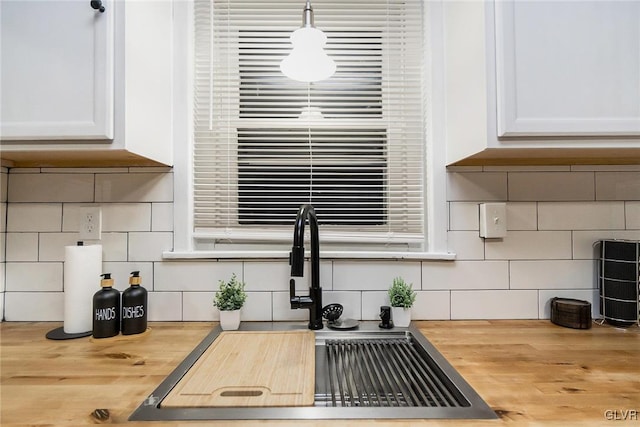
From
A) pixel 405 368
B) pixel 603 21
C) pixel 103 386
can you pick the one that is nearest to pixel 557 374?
pixel 405 368

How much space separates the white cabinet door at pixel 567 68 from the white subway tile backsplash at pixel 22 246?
162 centimetres

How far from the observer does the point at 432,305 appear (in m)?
1.24

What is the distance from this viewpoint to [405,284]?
3.92 feet

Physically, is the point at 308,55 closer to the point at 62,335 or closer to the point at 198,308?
the point at 198,308

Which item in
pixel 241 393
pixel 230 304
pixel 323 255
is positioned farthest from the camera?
pixel 323 255

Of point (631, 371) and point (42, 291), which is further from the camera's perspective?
point (42, 291)

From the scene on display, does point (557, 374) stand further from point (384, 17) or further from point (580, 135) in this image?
point (384, 17)

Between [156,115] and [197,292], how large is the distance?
64cm

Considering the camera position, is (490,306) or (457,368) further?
(490,306)

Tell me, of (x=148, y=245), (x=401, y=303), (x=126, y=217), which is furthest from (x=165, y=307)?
(x=401, y=303)

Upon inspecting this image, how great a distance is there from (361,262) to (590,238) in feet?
2.80

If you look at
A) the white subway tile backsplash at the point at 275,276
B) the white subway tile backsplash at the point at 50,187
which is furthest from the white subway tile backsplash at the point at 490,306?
the white subway tile backsplash at the point at 50,187

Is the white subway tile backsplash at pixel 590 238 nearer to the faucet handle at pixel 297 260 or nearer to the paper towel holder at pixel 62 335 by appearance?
the faucet handle at pixel 297 260

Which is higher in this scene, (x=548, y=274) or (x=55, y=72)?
(x=55, y=72)
